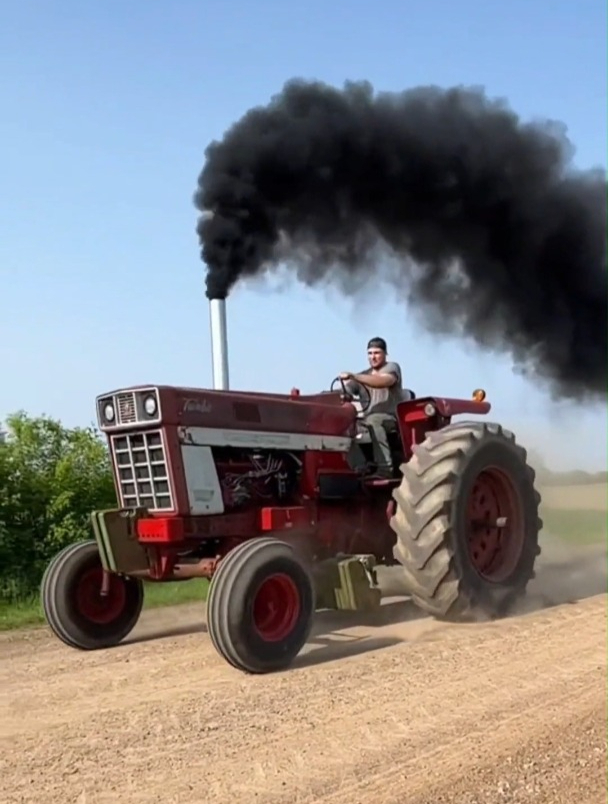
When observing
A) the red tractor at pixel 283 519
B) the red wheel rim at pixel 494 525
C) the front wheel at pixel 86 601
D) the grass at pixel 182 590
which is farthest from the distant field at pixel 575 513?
the front wheel at pixel 86 601

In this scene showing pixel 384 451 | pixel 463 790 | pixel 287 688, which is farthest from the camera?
pixel 384 451

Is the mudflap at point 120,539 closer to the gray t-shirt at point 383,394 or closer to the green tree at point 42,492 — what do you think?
the gray t-shirt at point 383,394

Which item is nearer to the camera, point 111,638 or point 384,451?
point 111,638

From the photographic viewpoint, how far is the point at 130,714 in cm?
546

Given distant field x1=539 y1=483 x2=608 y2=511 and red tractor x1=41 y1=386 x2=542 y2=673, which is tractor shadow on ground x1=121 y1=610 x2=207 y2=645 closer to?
red tractor x1=41 y1=386 x2=542 y2=673

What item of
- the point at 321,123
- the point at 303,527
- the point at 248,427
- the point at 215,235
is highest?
the point at 321,123

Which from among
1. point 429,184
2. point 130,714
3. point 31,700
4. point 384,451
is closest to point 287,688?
point 130,714

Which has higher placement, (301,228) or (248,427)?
(301,228)

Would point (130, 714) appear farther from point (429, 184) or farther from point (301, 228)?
point (429, 184)

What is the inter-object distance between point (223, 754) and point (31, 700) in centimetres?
180

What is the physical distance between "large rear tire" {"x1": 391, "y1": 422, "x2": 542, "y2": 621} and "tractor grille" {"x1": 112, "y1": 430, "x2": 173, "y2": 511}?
1726 mm

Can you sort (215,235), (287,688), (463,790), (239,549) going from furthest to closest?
(215,235), (239,549), (287,688), (463,790)

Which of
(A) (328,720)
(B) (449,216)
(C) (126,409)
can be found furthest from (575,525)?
(A) (328,720)

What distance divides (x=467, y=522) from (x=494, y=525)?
534 mm
